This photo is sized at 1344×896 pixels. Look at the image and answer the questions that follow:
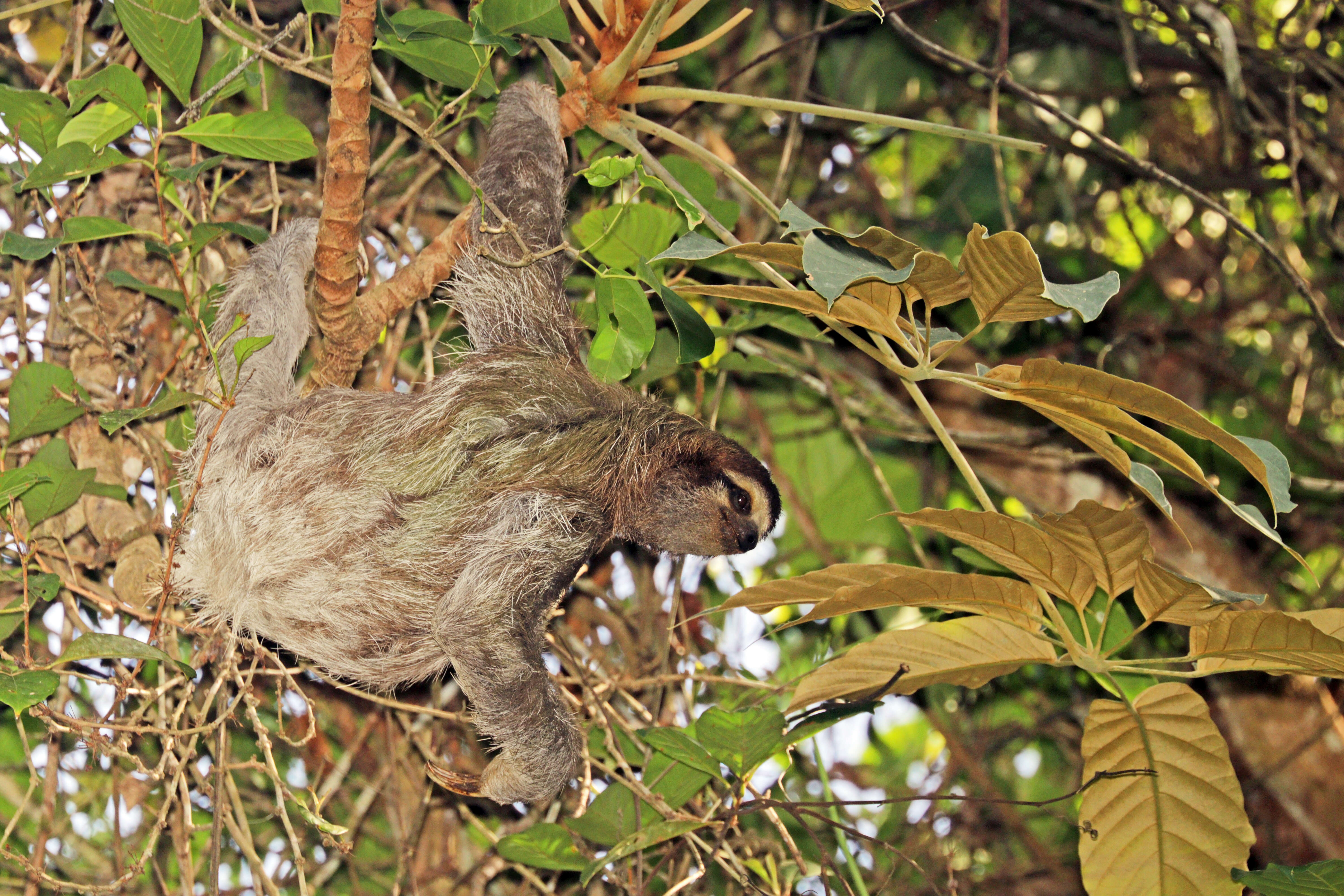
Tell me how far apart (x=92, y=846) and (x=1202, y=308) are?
5624mm

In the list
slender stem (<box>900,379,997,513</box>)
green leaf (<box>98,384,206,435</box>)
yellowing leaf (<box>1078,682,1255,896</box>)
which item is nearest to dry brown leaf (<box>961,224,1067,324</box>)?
slender stem (<box>900,379,997,513</box>)

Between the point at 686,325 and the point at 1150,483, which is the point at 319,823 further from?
the point at 1150,483

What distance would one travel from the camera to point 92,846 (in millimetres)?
4043

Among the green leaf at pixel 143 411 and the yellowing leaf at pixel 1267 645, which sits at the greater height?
the green leaf at pixel 143 411

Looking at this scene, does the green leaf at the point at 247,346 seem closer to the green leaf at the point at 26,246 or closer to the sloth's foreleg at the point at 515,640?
the green leaf at the point at 26,246

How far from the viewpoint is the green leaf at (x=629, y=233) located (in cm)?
292

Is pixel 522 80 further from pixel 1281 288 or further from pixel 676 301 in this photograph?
pixel 1281 288

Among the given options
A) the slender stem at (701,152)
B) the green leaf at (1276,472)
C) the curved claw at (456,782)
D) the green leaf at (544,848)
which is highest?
the slender stem at (701,152)

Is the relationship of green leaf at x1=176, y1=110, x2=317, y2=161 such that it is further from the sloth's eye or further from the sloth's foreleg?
the sloth's eye

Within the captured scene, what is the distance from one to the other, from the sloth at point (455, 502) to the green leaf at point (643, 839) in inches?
11.2

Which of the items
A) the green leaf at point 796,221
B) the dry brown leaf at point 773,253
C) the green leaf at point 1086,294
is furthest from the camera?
the dry brown leaf at point 773,253

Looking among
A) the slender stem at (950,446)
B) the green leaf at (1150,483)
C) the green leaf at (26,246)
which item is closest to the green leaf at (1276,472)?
the green leaf at (1150,483)

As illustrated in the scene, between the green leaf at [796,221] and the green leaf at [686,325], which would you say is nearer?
the green leaf at [796,221]

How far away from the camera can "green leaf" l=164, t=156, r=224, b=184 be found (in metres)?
2.68
